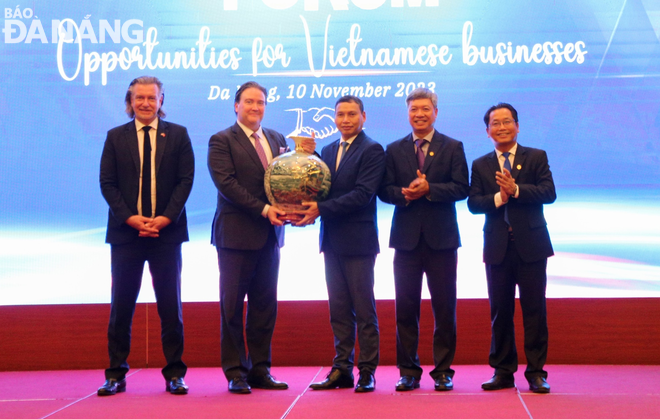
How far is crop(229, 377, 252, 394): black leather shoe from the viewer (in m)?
3.46

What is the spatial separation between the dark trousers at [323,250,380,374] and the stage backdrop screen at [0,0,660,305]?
0.90 metres

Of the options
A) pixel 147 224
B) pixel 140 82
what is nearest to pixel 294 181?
pixel 147 224

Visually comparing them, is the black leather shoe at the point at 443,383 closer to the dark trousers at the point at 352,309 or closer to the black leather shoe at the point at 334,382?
the dark trousers at the point at 352,309

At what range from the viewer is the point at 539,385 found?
133 inches

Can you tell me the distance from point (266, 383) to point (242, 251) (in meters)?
0.71

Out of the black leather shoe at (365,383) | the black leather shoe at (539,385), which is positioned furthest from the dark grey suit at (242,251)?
the black leather shoe at (539,385)

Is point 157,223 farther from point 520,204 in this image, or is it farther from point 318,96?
point 520,204

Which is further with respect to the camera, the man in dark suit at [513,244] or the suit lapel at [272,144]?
the suit lapel at [272,144]

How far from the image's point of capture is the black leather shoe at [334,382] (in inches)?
138

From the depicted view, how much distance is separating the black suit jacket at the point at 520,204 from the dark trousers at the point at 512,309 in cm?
6

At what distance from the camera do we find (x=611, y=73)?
14.6 ft

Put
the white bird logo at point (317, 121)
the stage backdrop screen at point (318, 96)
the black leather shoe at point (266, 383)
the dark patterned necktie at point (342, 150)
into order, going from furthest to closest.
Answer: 1. the white bird logo at point (317, 121)
2. the stage backdrop screen at point (318, 96)
3. the dark patterned necktie at point (342, 150)
4. the black leather shoe at point (266, 383)

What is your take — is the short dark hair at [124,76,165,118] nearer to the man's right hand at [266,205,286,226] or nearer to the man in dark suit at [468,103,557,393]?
the man's right hand at [266,205,286,226]

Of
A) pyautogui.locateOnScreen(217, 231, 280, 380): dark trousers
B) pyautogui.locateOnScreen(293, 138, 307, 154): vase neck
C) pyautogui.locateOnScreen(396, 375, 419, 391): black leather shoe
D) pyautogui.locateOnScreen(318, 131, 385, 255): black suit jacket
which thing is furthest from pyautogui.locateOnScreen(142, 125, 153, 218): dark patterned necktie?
pyautogui.locateOnScreen(396, 375, 419, 391): black leather shoe
